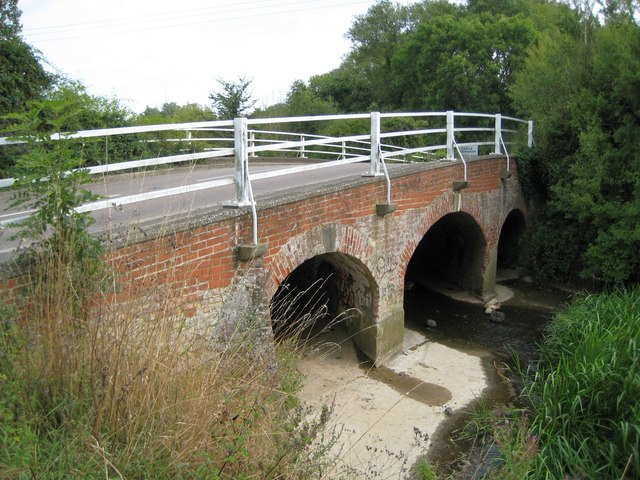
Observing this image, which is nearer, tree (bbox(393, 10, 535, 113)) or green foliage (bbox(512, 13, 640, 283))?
green foliage (bbox(512, 13, 640, 283))

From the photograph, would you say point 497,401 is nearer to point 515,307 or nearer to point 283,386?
point 283,386

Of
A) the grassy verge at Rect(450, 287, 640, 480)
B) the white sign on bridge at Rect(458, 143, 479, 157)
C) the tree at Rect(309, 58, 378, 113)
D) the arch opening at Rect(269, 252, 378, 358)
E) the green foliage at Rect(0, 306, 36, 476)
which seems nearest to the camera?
the green foliage at Rect(0, 306, 36, 476)

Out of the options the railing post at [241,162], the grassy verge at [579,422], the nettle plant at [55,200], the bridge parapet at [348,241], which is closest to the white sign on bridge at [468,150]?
the bridge parapet at [348,241]

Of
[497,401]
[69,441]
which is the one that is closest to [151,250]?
[69,441]

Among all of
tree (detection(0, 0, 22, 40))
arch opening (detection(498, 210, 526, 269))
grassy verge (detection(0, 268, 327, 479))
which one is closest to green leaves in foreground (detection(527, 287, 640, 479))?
grassy verge (detection(0, 268, 327, 479))

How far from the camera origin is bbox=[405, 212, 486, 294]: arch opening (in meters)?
13.2

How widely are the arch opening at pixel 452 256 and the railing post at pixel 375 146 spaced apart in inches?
162

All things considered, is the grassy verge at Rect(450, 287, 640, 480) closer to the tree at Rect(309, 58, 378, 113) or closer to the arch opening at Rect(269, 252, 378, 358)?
the arch opening at Rect(269, 252, 378, 358)

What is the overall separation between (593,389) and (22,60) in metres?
13.8

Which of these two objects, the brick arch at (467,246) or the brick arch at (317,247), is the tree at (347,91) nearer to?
the brick arch at (467,246)

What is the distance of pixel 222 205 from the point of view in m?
5.98

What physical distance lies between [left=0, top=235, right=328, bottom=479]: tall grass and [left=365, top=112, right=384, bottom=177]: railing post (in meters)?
5.37

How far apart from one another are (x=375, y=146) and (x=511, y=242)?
8.55m

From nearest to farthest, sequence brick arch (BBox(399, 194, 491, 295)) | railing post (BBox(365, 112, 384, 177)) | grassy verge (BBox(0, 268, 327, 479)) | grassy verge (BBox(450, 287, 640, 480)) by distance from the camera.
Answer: grassy verge (BBox(0, 268, 327, 479)) → grassy verge (BBox(450, 287, 640, 480)) → railing post (BBox(365, 112, 384, 177)) → brick arch (BBox(399, 194, 491, 295))
